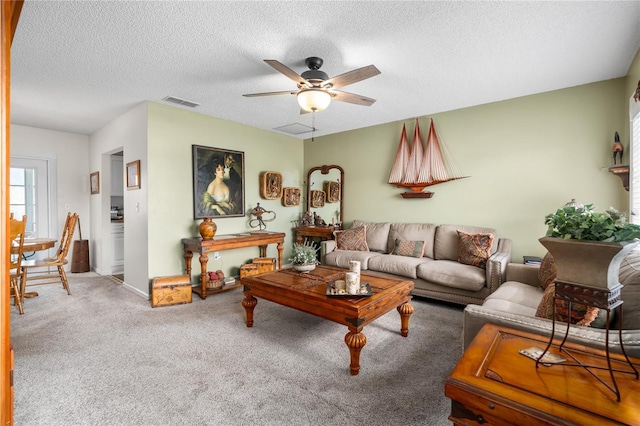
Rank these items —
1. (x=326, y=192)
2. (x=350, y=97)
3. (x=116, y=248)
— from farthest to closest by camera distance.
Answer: (x=326, y=192)
(x=116, y=248)
(x=350, y=97)

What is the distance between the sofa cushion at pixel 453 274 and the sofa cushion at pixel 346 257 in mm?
710

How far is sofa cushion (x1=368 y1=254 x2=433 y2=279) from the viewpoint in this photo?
12.2ft

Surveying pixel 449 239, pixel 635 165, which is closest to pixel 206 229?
pixel 449 239

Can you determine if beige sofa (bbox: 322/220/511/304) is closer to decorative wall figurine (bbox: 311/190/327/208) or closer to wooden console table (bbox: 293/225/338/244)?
wooden console table (bbox: 293/225/338/244)

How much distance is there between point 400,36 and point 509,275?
250 cm

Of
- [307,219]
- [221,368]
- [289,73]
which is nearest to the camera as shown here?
[221,368]

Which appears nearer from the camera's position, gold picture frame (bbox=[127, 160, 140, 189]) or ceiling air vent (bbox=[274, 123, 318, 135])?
gold picture frame (bbox=[127, 160, 140, 189])

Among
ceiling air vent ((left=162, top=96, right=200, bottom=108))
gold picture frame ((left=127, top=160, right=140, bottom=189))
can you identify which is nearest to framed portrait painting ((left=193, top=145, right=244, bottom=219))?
ceiling air vent ((left=162, top=96, right=200, bottom=108))

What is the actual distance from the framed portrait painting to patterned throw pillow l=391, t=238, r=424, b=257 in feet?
8.12

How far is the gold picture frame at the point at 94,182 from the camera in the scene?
5.25 metres

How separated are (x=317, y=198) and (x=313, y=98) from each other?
325 centimetres

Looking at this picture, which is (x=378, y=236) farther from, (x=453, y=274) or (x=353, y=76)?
(x=353, y=76)

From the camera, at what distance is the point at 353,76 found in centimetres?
238

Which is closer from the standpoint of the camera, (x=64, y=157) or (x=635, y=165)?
(x=635, y=165)
